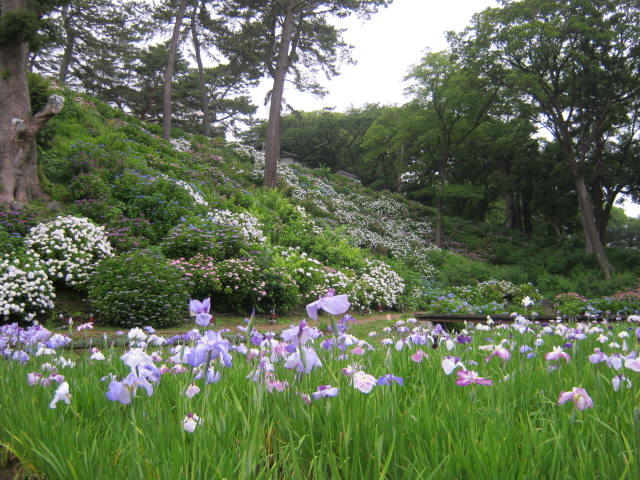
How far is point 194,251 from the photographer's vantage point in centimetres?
917

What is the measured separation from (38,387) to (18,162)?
8.66 m

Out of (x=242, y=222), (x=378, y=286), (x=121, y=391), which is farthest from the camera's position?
(x=378, y=286)

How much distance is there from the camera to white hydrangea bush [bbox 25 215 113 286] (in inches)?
283

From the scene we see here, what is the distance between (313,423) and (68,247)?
7310 mm

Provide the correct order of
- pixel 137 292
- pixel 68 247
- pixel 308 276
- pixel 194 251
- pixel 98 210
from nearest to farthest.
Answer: pixel 137 292 < pixel 68 247 < pixel 194 251 < pixel 98 210 < pixel 308 276

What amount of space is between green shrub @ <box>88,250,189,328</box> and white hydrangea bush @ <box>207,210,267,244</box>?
3.35 metres

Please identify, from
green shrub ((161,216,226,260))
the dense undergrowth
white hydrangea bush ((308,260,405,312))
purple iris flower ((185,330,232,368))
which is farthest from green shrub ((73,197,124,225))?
purple iris flower ((185,330,232,368))

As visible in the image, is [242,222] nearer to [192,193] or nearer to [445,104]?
[192,193]

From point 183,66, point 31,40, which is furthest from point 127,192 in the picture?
point 183,66

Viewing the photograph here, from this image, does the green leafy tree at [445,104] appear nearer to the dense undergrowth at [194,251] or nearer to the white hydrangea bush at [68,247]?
the dense undergrowth at [194,251]

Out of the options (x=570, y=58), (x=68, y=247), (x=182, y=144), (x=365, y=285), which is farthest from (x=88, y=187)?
(x=570, y=58)

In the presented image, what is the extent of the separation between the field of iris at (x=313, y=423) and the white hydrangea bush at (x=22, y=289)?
4.25 metres

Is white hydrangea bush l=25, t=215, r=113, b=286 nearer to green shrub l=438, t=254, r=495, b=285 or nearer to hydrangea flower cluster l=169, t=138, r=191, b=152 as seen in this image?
hydrangea flower cluster l=169, t=138, r=191, b=152

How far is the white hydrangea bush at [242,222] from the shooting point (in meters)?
10.7
